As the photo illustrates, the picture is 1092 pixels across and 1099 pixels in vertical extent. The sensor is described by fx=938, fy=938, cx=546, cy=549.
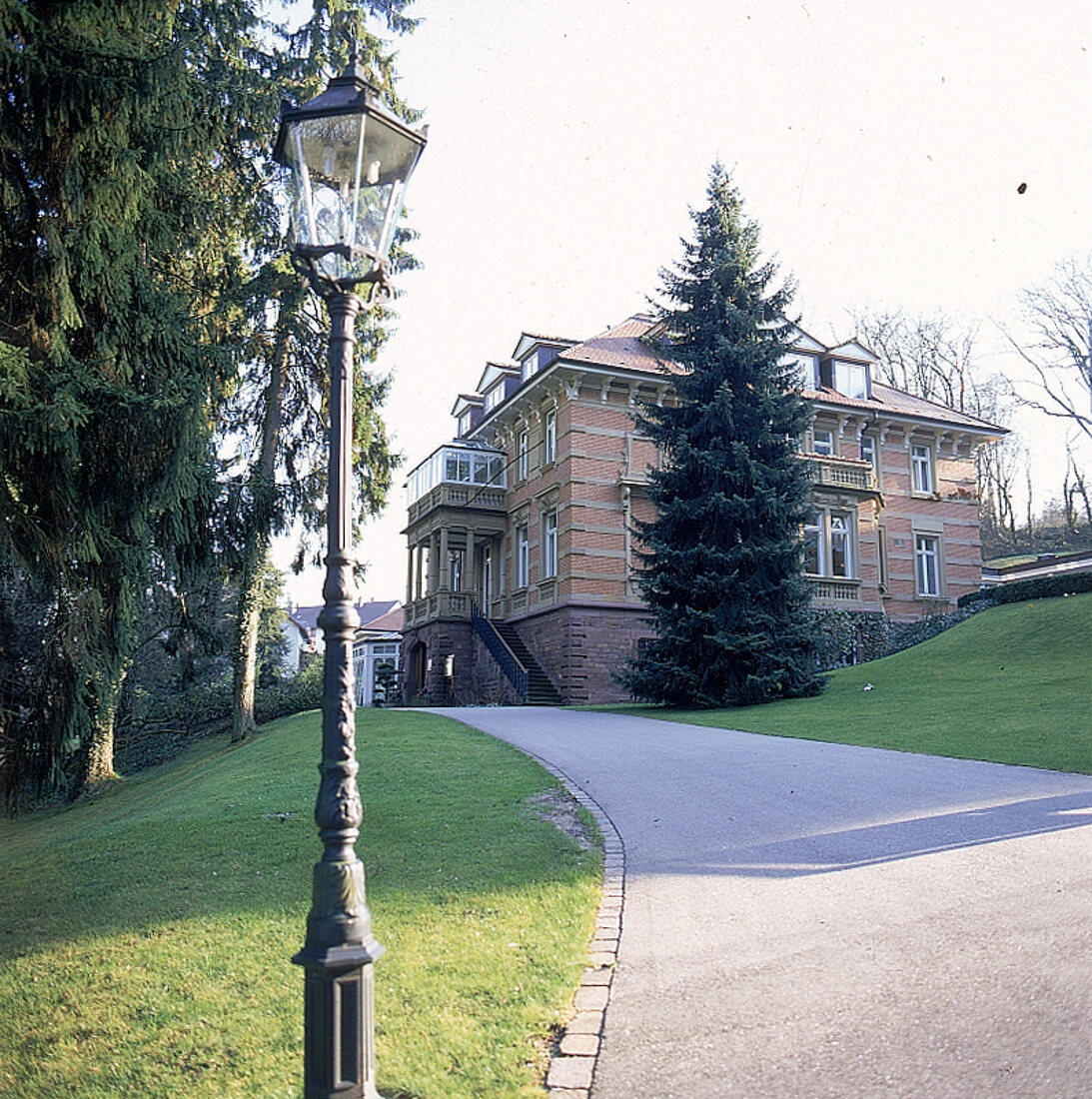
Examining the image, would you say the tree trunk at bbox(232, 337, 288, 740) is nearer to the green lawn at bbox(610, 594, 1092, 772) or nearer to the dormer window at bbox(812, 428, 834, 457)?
the green lawn at bbox(610, 594, 1092, 772)

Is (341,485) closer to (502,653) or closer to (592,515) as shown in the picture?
(592,515)

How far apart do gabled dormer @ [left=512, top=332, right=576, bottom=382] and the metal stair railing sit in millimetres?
8068

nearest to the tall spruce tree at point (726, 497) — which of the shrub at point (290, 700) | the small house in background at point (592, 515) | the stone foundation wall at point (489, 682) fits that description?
the small house in background at point (592, 515)

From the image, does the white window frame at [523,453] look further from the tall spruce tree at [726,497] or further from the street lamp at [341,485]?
the street lamp at [341,485]

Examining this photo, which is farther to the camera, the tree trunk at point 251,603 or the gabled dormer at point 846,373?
the gabled dormer at point 846,373

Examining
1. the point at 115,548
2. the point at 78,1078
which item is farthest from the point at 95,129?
the point at 78,1078

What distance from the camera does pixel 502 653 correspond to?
2806cm

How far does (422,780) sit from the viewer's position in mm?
10258

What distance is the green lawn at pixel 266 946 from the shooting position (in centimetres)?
415

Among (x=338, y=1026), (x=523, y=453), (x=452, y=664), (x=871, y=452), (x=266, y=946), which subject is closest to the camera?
(x=338, y=1026)

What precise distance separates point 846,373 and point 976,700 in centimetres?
1989

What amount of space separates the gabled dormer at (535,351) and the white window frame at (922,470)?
1280 centimetres

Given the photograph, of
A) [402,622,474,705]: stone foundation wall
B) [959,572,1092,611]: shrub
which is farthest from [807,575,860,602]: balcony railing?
[402,622,474,705]: stone foundation wall

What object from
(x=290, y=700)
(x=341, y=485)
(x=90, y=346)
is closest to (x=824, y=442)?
(x=290, y=700)
